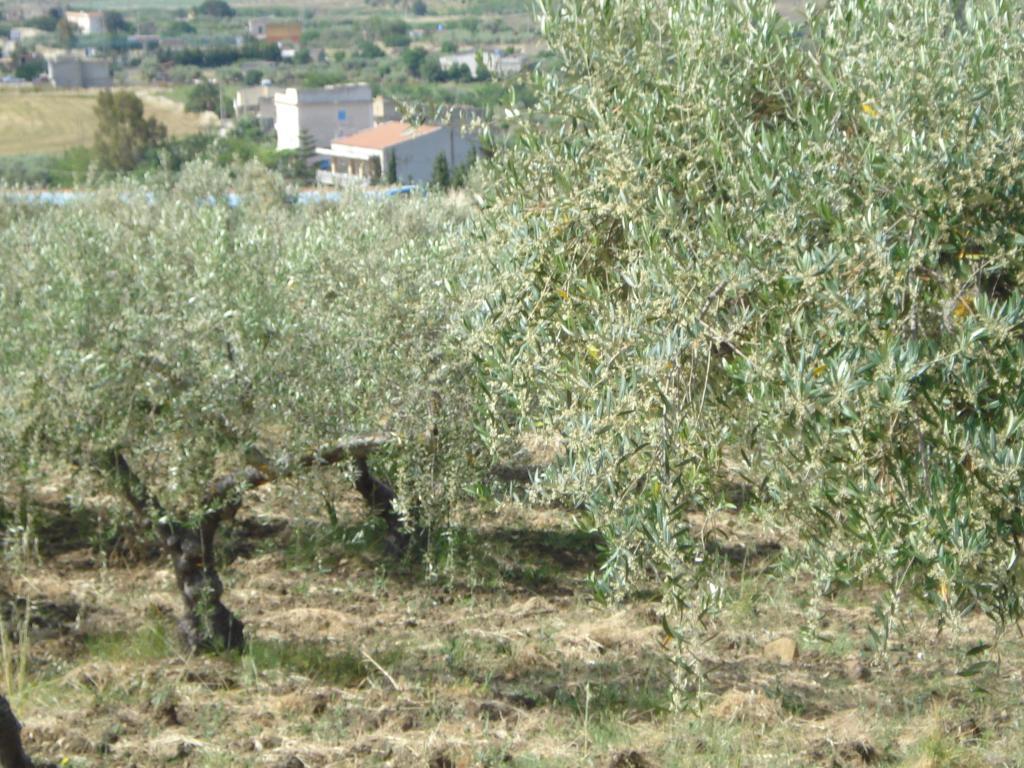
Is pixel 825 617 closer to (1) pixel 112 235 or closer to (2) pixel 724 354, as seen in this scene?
(2) pixel 724 354

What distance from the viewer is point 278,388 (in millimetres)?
6566

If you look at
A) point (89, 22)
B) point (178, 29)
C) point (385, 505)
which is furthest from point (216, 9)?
point (385, 505)

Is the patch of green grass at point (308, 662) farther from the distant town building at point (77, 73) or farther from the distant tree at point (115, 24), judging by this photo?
the distant tree at point (115, 24)

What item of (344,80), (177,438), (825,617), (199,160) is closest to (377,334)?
(177,438)

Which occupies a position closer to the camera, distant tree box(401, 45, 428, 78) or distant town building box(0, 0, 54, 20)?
distant tree box(401, 45, 428, 78)

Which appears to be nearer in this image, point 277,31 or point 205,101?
point 205,101

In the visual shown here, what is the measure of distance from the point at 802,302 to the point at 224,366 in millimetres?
3616

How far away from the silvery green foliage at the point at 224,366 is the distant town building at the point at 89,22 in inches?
4782

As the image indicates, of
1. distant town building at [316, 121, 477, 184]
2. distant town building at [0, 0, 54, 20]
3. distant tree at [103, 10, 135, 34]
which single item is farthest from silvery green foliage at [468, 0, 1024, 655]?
distant town building at [0, 0, 54, 20]

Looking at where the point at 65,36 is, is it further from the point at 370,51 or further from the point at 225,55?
the point at 370,51

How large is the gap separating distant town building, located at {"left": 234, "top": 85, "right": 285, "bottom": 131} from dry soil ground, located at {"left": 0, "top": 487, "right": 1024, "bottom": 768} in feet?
160

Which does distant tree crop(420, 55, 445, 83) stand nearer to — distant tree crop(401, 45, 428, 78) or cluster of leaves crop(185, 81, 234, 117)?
distant tree crop(401, 45, 428, 78)

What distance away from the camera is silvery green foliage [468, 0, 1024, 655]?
339 cm

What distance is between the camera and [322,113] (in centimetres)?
5088
